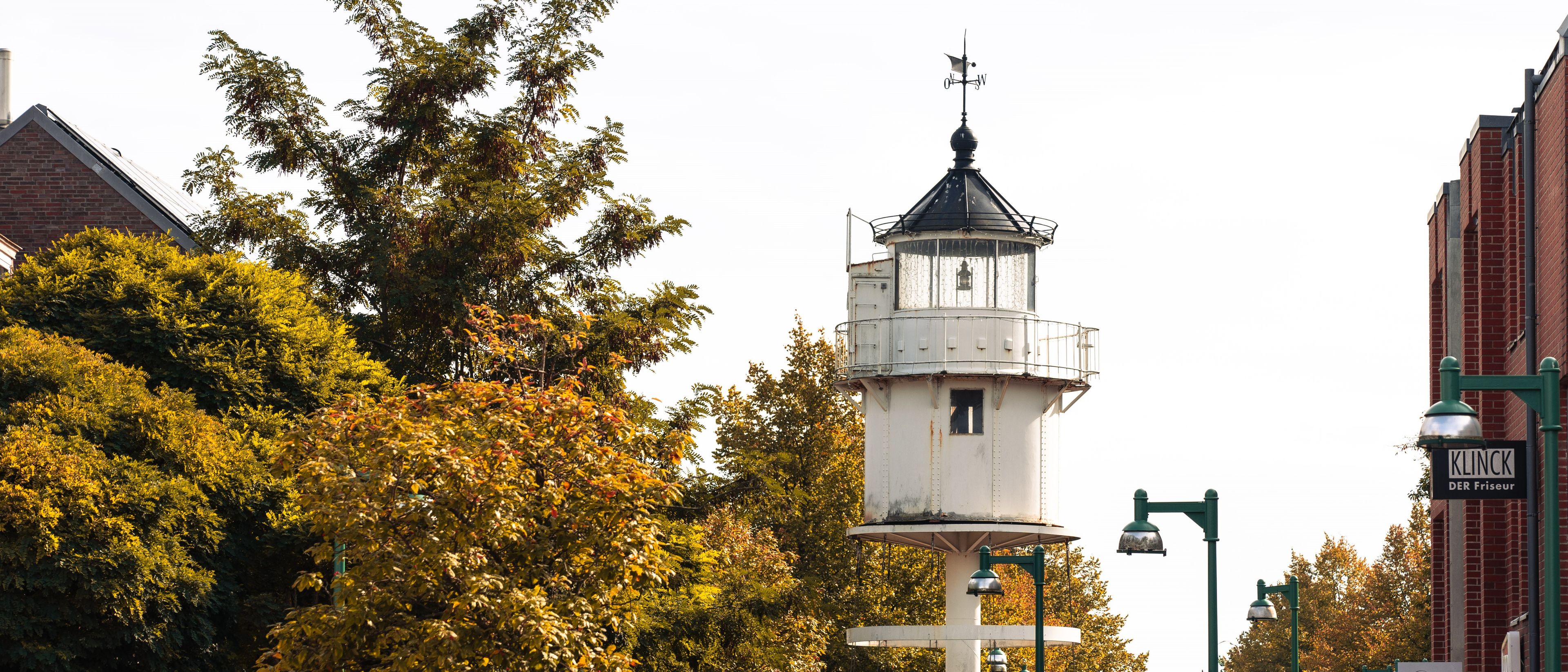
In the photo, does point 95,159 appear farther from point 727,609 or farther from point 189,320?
point 727,609

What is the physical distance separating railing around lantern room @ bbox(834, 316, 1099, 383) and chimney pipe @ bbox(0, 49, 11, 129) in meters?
20.0

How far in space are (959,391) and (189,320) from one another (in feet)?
52.5

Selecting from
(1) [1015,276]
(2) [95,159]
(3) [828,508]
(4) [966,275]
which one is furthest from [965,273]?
(2) [95,159]

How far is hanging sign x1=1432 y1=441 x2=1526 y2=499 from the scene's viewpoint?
18141mm

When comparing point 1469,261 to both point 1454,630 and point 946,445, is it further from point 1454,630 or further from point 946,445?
point 946,445

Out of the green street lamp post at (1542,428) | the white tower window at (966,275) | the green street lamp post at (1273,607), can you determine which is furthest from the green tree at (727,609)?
the green street lamp post at (1542,428)

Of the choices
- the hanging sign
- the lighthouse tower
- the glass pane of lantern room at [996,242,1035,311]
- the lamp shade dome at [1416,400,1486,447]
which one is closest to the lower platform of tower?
the lighthouse tower

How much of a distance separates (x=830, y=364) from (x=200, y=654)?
100ft

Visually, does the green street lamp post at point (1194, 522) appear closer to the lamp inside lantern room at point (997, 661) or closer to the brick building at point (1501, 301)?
the brick building at point (1501, 301)

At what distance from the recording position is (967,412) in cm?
3978

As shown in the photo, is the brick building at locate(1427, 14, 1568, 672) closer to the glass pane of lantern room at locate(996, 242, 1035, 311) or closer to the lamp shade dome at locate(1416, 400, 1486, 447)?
the lamp shade dome at locate(1416, 400, 1486, 447)

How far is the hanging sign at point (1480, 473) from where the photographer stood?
18.1m

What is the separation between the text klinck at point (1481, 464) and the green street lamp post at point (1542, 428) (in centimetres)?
357

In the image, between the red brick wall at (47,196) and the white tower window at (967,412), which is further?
the red brick wall at (47,196)
